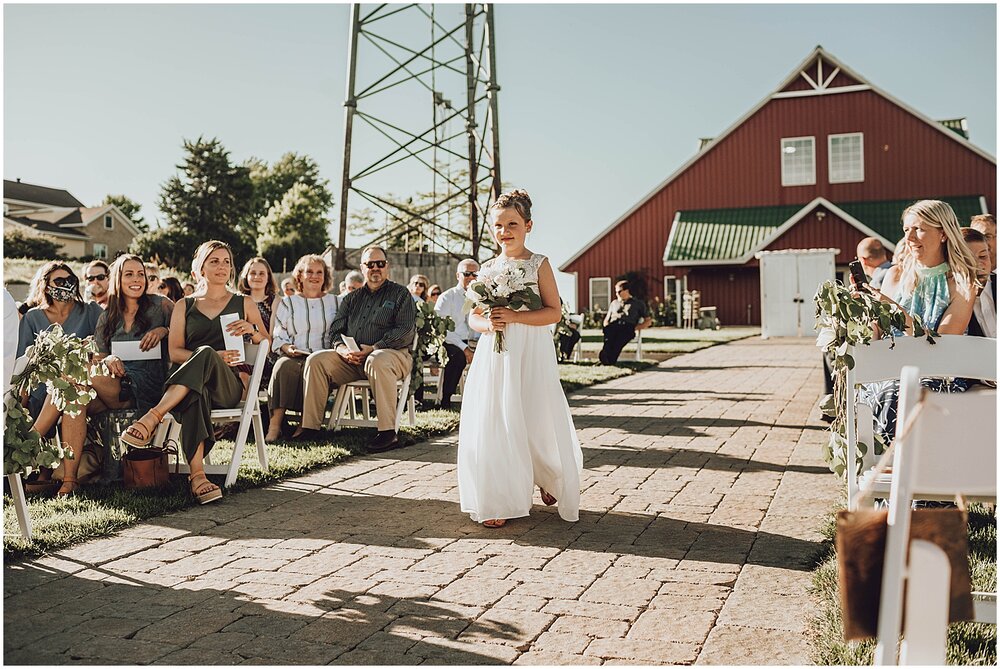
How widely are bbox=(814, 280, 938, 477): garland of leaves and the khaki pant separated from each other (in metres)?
4.60

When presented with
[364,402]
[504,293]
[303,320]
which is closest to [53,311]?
[303,320]

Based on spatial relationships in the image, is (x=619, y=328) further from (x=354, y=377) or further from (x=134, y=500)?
(x=134, y=500)

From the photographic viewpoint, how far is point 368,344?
9016 millimetres

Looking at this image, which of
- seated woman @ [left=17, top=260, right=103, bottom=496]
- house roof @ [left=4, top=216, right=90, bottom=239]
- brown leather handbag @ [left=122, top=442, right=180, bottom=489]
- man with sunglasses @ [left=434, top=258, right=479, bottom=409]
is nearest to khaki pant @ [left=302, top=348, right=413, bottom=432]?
seated woman @ [left=17, top=260, right=103, bottom=496]

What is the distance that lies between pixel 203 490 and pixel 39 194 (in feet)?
270

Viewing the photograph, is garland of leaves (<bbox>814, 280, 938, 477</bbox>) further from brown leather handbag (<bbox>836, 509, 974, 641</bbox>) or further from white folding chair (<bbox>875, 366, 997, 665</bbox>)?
brown leather handbag (<bbox>836, 509, 974, 641</bbox>)

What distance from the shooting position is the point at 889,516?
2.26 metres

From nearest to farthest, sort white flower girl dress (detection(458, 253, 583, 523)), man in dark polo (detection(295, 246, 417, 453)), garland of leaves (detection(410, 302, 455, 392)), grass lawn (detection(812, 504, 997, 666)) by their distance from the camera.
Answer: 1. grass lawn (detection(812, 504, 997, 666))
2. white flower girl dress (detection(458, 253, 583, 523))
3. man in dark polo (detection(295, 246, 417, 453))
4. garland of leaves (detection(410, 302, 455, 392))

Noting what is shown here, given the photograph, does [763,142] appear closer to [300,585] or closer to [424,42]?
[424,42]

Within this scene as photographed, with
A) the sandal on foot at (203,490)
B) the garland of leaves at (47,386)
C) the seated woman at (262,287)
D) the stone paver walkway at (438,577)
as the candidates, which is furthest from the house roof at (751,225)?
the garland of leaves at (47,386)

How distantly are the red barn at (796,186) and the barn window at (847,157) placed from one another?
0.04m

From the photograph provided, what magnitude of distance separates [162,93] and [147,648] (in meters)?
50.5

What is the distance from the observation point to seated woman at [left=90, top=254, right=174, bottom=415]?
7039 mm

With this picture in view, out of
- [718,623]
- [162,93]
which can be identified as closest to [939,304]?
[718,623]
